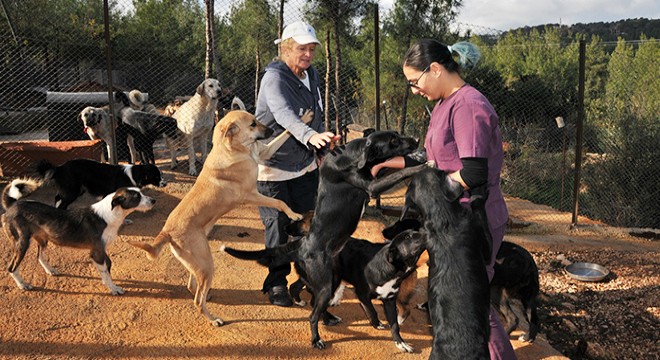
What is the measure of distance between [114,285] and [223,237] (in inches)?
66.9

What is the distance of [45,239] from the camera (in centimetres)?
414

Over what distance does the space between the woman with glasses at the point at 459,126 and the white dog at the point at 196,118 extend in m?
6.57

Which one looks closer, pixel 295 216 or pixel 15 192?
pixel 295 216

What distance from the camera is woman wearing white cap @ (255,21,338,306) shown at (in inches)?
135

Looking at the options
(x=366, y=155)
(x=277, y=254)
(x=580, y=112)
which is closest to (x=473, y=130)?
(x=366, y=155)

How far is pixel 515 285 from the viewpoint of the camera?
3645mm

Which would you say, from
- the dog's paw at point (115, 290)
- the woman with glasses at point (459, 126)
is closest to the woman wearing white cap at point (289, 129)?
the woman with glasses at point (459, 126)

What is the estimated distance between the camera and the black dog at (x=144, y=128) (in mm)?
8398

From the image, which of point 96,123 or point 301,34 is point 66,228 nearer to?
point 301,34

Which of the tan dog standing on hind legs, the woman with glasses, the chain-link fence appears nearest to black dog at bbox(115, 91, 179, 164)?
the chain-link fence

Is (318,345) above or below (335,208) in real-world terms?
below

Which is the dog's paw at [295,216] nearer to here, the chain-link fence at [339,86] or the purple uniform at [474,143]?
the purple uniform at [474,143]

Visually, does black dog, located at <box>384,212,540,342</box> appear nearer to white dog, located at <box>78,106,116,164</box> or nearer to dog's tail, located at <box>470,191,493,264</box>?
dog's tail, located at <box>470,191,493,264</box>

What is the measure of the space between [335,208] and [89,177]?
3830 mm
